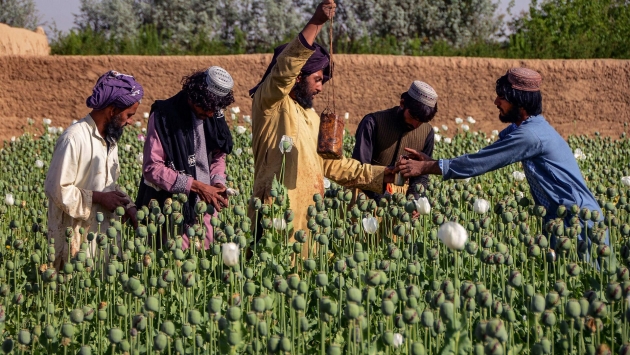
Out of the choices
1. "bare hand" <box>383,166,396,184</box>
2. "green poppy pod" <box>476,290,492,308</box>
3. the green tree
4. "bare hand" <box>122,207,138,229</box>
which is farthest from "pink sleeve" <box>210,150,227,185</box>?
the green tree

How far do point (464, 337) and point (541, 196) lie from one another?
1967mm

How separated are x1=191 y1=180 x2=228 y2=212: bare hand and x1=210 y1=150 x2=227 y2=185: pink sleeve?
27 centimetres

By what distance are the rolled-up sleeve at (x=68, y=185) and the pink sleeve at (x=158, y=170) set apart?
326 millimetres

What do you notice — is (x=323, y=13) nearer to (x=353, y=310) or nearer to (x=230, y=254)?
(x=230, y=254)

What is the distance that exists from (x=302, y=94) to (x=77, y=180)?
1.24 m

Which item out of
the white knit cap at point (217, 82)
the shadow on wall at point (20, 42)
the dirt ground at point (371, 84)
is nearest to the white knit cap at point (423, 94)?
the white knit cap at point (217, 82)

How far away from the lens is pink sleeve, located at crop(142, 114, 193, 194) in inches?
192

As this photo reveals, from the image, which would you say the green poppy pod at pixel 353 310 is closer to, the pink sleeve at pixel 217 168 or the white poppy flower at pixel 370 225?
the white poppy flower at pixel 370 225

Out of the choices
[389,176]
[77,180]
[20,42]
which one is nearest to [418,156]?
[389,176]

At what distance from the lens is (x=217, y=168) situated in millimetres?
5375

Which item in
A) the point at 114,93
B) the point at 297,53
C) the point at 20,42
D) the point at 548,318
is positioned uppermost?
the point at 20,42

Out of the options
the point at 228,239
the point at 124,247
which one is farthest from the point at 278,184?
the point at 124,247

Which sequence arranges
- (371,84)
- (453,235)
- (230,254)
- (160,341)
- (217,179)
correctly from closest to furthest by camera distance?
1. (160,341)
2. (453,235)
3. (230,254)
4. (217,179)
5. (371,84)

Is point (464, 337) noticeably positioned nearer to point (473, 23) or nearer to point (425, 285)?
point (425, 285)
